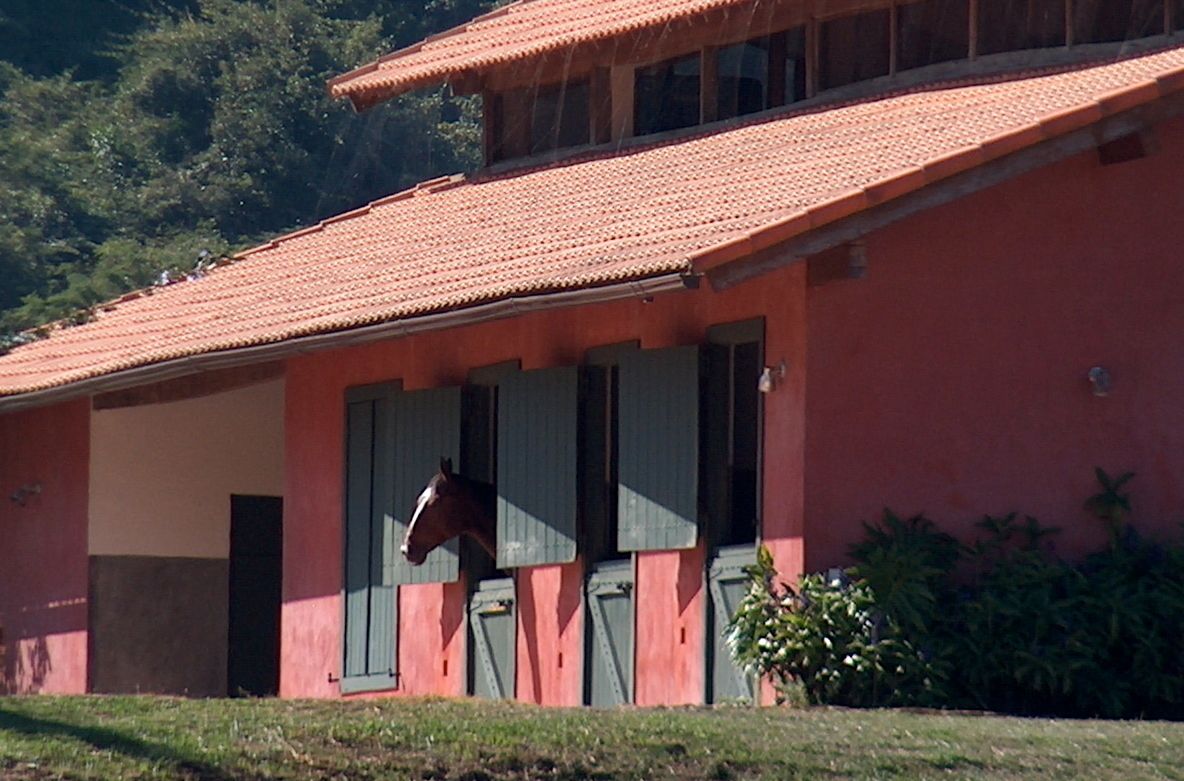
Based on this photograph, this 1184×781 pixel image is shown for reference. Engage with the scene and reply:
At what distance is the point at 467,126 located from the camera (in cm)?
4488

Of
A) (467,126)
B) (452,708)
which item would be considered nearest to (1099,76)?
(452,708)

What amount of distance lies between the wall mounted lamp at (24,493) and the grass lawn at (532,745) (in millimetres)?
7500

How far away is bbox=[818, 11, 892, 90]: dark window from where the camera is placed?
18.8 meters

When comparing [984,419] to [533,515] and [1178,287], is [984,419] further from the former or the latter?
[533,515]

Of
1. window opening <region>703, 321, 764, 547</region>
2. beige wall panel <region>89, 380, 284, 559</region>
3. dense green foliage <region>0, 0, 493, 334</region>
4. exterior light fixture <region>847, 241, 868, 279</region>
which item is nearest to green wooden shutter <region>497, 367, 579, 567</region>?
window opening <region>703, 321, 764, 547</region>

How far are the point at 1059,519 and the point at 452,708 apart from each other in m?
3.92

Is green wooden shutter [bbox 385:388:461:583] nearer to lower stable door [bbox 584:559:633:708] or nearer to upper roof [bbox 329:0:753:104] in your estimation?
lower stable door [bbox 584:559:633:708]

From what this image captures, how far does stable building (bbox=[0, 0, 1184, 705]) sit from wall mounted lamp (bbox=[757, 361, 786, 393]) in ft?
0.10

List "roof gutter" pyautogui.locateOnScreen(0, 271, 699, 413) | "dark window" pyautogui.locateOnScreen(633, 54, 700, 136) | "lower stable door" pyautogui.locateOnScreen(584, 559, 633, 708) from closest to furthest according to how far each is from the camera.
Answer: "roof gutter" pyautogui.locateOnScreen(0, 271, 699, 413) < "lower stable door" pyautogui.locateOnScreen(584, 559, 633, 708) < "dark window" pyautogui.locateOnScreen(633, 54, 700, 136)

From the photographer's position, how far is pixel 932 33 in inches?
728

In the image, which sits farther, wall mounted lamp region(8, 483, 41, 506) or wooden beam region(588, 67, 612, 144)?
wooden beam region(588, 67, 612, 144)

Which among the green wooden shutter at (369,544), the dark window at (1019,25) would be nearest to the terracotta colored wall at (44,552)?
the green wooden shutter at (369,544)

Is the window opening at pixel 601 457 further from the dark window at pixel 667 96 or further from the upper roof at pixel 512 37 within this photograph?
the dark window at pixel 667 96

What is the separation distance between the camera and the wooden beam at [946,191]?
14039mm
